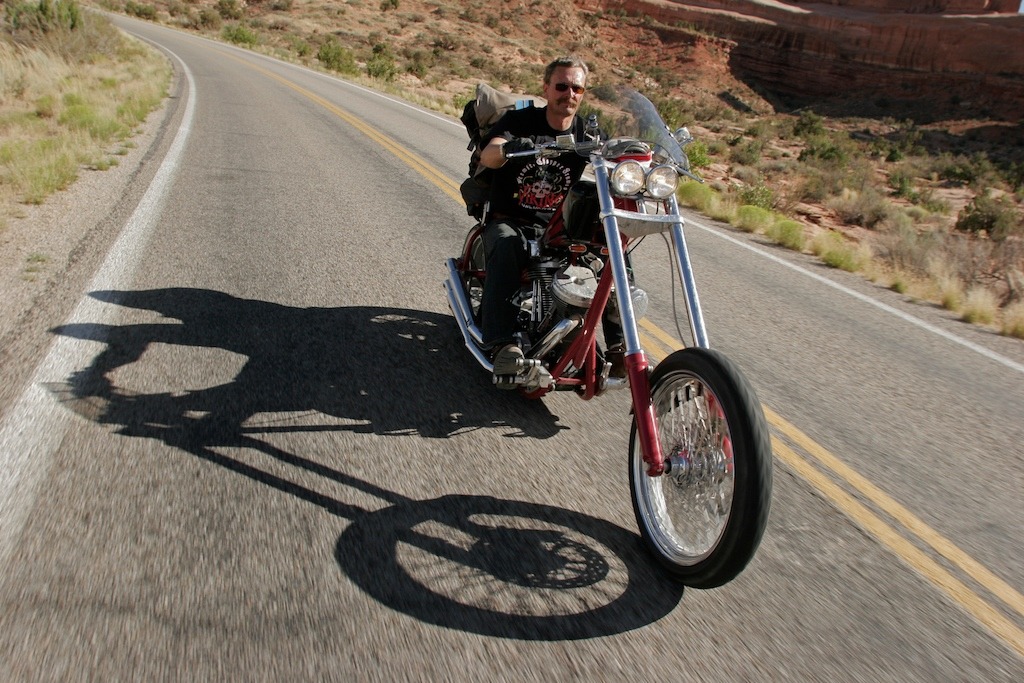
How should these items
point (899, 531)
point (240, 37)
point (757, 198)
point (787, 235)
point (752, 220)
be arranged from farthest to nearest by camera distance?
1. point (240, 37)
2. point (757, 198)
3. point (752, 220)
4. point (787, 235)
5. point (899, 531)

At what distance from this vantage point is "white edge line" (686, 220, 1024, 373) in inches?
226

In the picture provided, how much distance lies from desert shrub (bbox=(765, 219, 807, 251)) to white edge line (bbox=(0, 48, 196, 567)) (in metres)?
6.92

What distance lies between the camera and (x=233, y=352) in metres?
4.35

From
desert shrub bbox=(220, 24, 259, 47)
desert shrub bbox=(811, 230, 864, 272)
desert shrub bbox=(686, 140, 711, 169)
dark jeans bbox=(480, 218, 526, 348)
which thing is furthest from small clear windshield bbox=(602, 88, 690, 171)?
desert shrub bbox=(220, 24, 259, 47)

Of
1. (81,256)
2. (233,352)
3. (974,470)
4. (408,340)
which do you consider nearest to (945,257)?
(974,470)

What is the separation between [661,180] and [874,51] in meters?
66.8

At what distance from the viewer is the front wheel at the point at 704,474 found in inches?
91.8

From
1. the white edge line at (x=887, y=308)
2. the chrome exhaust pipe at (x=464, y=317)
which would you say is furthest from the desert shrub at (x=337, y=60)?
the chrome exhaust pipe at (x=464, y=317)

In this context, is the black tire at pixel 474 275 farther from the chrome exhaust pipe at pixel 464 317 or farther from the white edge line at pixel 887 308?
the white edge line at pixel 887 308

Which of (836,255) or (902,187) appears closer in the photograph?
(836,255)

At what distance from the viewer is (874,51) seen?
5997 centimetres

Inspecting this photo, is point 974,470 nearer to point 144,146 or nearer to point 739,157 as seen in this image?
point 144,146

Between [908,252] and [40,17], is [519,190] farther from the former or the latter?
[40,17]

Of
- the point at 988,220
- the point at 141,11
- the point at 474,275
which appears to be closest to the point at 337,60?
the point at 988,220
